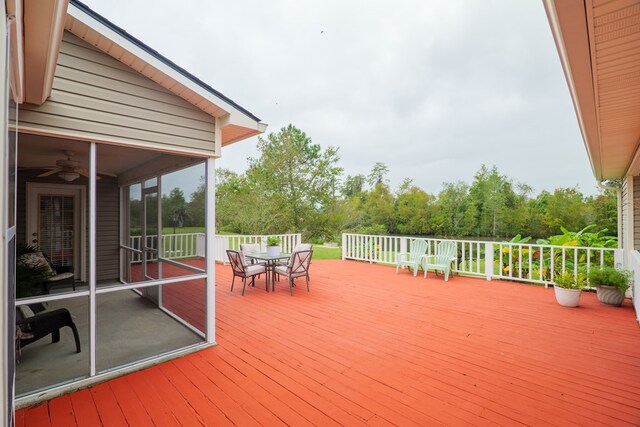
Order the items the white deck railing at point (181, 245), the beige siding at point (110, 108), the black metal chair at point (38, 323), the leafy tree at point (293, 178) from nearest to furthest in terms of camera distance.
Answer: the beige siding at point (110, 108)
the black metal chair at point (38, 323)
the white deck railing at point (181, 245)
the leafy tree at point (293, 178)

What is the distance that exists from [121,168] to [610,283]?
28.9 ft

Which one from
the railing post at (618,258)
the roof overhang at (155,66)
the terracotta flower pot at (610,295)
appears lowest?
the terracotta flower pot at (610,295)

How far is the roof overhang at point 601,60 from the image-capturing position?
135 centimetres

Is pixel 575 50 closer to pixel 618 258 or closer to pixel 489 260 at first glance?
pixel 618 258

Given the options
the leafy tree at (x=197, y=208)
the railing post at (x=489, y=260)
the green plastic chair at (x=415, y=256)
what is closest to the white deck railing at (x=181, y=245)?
the leafy tree at (x=197, y=208)

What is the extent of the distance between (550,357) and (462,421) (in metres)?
1.64

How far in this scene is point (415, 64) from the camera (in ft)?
40.9

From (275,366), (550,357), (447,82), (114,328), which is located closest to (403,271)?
(550,357)

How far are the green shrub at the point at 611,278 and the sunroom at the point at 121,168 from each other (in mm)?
5688

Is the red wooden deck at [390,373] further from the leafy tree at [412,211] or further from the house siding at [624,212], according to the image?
the leafy tree at [412,211]

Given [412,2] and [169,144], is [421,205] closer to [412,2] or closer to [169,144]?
[412,2]

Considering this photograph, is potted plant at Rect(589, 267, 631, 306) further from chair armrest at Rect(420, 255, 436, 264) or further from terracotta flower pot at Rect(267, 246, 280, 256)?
terracotta flower pot at Rect(267, 246, 280, 256)

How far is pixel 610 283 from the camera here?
461 cm

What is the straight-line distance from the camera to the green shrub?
14.9 feet
